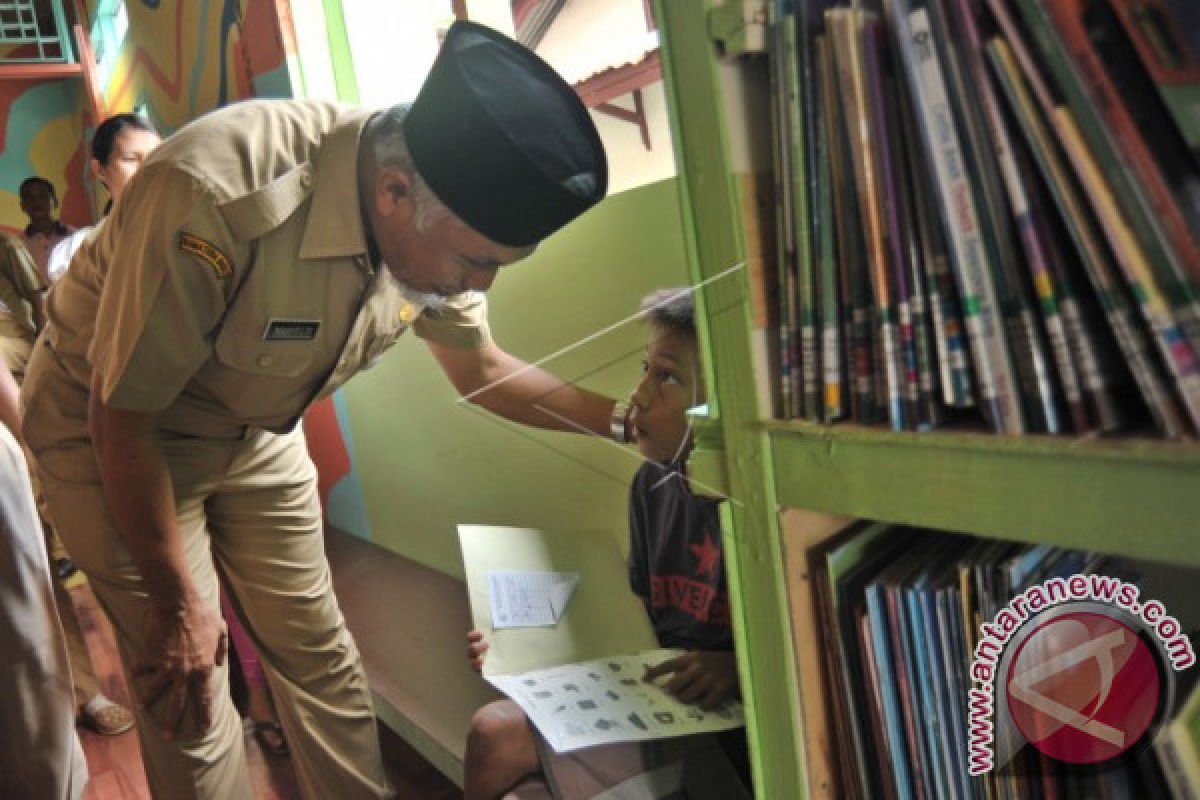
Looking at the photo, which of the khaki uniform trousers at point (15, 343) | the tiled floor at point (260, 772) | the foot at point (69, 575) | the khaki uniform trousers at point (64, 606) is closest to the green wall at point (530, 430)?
the tiled floor at point (260, 772)

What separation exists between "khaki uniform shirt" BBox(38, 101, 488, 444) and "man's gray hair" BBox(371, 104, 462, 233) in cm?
4

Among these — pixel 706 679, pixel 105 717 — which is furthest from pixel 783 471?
pixel 105 717

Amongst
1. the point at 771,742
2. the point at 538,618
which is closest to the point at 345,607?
the point at 538,618

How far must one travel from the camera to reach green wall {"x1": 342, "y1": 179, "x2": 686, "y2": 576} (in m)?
1.10

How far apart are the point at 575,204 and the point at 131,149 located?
160 centimetres

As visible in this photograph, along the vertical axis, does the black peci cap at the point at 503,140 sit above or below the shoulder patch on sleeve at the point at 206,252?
above

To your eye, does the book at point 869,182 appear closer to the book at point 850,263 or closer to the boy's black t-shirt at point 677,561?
A: the book at point 850,263

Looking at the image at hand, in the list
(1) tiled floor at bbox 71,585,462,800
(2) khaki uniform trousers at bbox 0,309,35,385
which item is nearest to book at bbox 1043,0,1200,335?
(1) tiled floor at bbox 71,585,462,800

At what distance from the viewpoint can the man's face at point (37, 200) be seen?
3146mm

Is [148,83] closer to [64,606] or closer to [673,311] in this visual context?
[64,606]

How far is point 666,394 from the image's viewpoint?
3.08 feet

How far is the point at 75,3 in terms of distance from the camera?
14.6ft

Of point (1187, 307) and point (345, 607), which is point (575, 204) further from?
point (345, 607)

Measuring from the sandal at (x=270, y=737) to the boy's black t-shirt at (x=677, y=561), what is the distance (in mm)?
1142
